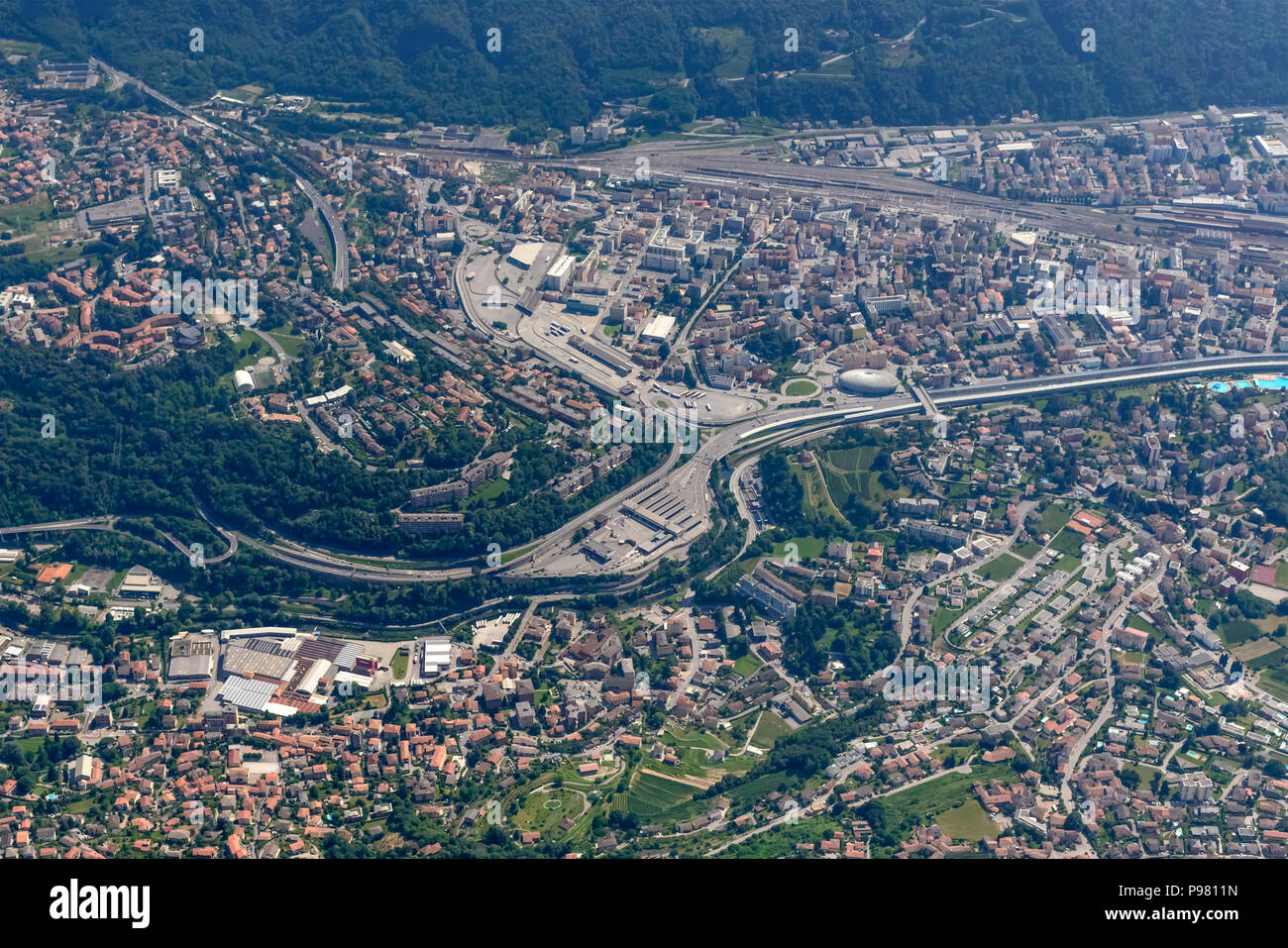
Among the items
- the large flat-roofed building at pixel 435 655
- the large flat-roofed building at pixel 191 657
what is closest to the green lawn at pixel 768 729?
the large flat-roofed building at pixel 435 655

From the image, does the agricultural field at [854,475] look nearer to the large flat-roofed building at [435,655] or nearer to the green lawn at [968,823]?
the green lawn at [968,823]

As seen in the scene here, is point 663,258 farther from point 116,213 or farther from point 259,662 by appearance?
point 259,662

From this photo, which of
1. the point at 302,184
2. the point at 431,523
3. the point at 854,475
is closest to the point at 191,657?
the point at 431,523

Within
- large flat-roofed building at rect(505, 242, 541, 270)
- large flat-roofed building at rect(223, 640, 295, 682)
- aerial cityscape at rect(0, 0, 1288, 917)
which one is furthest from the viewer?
large flat-roofed building at rect(505, 242, 541, 270)

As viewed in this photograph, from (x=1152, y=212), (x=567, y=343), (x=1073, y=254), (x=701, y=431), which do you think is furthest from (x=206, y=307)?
(x=1152, y=212)

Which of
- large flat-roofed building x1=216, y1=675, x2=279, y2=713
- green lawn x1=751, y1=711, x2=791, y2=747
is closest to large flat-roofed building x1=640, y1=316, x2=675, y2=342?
green lawn x1=751, y1=711, x2=791, y2=747

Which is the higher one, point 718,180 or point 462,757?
point 718,180

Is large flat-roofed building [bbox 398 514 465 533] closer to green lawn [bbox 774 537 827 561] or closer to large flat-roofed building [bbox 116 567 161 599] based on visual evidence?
large flat-roofed building [bbox 116 567 161 599]

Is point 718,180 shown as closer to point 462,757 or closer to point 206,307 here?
point 206,307
